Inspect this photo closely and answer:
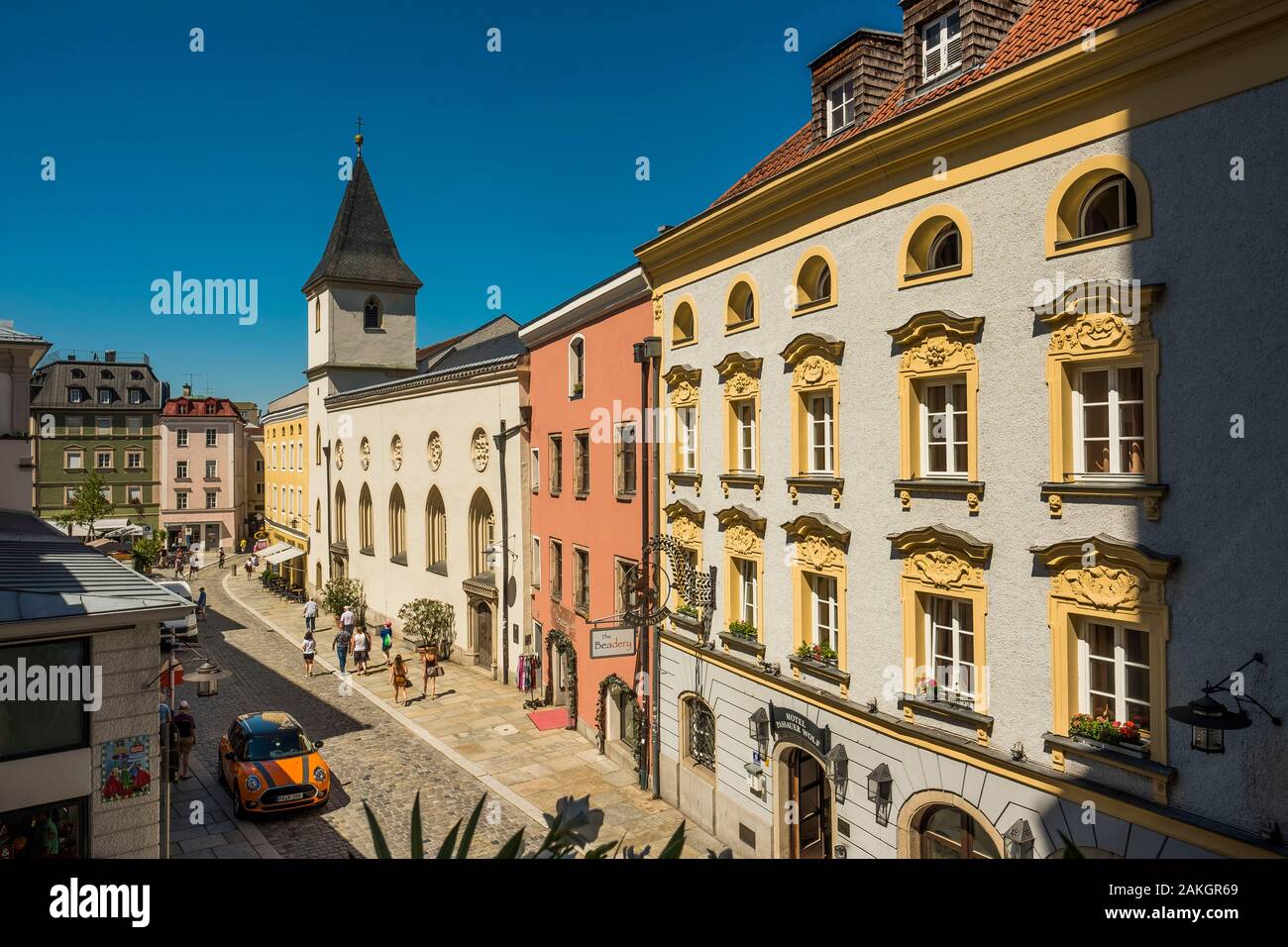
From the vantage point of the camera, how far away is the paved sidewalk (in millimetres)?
17984

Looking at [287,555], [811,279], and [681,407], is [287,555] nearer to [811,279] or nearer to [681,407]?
[681,407]

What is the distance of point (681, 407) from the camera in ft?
60.7

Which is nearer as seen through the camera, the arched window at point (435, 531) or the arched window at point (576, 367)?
the arched window at point (576, 367)

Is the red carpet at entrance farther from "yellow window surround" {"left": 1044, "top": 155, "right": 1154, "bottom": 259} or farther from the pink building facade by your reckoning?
the pink building facade

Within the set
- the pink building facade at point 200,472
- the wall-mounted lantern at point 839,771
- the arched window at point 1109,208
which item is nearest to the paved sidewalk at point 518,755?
the wall-mounted lantern at point 839,771

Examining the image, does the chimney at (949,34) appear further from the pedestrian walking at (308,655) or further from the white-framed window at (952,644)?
the pedestrian walking at (308,655)

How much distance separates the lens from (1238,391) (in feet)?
28.7

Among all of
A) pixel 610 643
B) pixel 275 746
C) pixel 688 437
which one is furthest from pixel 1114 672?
pixel 275 746

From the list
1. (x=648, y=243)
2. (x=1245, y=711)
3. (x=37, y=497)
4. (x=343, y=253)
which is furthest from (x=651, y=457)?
(x=37, y=497)

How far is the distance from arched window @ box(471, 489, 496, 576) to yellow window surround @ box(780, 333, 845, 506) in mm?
18639

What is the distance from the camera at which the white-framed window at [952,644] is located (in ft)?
38.7

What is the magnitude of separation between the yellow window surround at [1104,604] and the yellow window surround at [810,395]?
3934 millimetres
